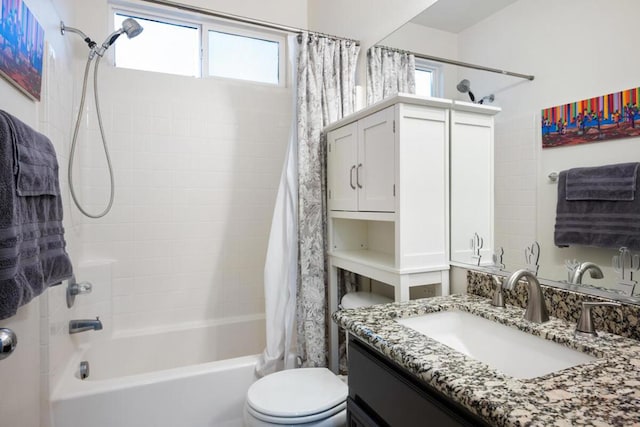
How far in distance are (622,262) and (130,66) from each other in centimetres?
278

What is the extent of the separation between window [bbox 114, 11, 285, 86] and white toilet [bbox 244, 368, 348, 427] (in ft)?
7.00

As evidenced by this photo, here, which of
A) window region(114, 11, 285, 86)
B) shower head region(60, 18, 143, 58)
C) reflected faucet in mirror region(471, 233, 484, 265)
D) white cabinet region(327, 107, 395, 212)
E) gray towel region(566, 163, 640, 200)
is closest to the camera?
gray towel region(566, 163, 640, 200)

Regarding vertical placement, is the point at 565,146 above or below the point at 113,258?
above

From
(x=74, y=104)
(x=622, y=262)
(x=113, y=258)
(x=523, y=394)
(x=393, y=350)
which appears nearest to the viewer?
(x=523, y=394)

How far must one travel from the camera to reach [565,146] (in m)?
1.09

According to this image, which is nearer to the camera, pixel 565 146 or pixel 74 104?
pixel 565 146

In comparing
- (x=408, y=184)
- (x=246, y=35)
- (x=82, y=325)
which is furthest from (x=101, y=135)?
(x=408, y=184)

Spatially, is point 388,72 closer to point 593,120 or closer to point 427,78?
point 427,78

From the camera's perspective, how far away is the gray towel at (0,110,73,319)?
90cm

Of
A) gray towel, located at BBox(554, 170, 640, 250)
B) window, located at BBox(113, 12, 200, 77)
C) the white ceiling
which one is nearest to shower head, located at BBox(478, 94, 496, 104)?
the white ceiling

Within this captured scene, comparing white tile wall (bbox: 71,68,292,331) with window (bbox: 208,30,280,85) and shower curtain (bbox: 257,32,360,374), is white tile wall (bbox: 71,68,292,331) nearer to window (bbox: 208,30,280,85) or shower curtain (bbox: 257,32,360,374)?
window (bbox: 208,30,280,85)

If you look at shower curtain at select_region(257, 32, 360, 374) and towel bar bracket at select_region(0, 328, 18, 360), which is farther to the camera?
shower curtain at select_region(257, 32, 360, 374)

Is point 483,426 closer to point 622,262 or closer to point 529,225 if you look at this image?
point 622,262

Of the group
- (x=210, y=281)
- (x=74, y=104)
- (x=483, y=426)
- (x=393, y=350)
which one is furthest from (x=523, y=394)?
(x=74, y=104)
